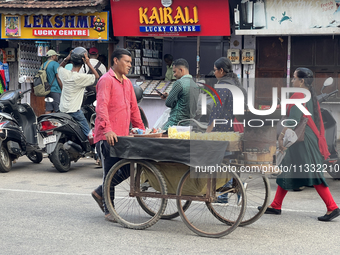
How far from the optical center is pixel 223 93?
6.14 m

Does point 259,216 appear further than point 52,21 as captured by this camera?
No

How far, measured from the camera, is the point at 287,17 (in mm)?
12125

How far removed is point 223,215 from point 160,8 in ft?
26.9

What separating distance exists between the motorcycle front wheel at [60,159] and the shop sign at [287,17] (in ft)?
17.4

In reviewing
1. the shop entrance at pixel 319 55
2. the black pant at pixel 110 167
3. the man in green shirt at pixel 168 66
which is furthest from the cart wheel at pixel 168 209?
the man in green shirt at pixel 168 66

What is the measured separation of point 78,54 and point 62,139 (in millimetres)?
1547

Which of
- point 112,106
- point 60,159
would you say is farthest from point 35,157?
point 112,106

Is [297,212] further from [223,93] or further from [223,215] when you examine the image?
[223,93]

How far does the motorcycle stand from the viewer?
9.02 meters

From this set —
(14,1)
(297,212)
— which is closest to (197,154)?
(297,212)

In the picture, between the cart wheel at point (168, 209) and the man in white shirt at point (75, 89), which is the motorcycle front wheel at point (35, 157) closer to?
the man in white shirt at point (75, 89)

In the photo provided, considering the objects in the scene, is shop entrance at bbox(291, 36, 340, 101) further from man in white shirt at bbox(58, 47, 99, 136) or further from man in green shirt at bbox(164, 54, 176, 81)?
man in white shirt at bbox(58, 47, 99, 136)

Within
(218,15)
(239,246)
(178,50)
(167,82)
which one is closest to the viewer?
(239,246)

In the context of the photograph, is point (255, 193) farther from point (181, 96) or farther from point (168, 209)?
point (181, 96)
